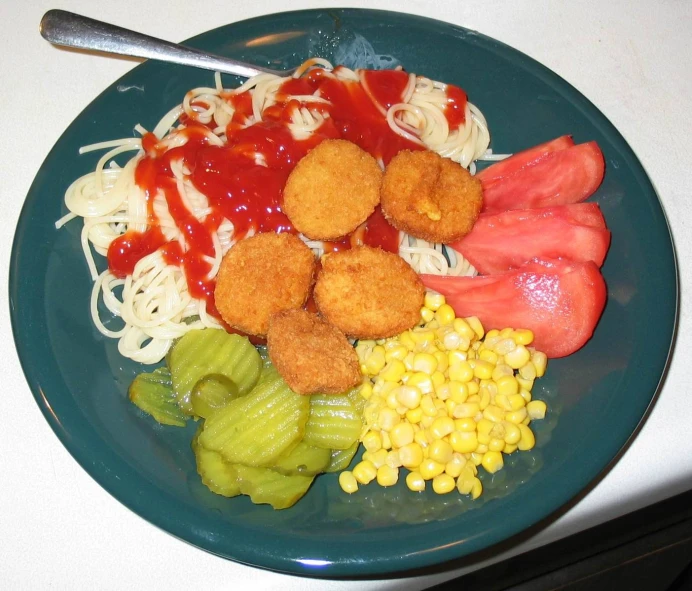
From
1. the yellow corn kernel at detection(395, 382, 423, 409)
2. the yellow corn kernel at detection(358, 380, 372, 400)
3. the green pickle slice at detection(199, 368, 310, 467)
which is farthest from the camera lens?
the yellow corn kernel at detection(358, 380, 372, 400)

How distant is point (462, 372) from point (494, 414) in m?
0.23

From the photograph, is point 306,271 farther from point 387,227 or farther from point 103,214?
point 103,214

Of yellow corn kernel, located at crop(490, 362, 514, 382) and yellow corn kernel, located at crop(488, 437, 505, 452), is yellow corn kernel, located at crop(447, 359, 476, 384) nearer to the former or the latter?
yellow corn kernel, located at crop(490, 362, 514, 382)

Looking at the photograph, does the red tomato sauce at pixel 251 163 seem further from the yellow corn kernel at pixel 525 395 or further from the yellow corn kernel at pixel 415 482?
the yellow corn kernel at pixel 415 482

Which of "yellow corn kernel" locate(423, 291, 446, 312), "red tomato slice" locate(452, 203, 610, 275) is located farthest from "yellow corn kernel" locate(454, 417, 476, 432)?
"red tomato slice" locate(452, 203, 610, 275)

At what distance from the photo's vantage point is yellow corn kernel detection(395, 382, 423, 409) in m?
2.88

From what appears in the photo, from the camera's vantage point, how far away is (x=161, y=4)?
4.25 meters

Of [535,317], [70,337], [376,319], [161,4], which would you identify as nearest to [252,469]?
[376,319]

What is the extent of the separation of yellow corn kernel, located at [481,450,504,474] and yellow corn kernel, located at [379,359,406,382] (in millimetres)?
521

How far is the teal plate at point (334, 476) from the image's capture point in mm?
2469

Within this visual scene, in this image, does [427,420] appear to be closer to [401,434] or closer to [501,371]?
[401,434]

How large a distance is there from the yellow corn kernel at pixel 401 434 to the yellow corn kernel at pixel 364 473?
16 centimetres

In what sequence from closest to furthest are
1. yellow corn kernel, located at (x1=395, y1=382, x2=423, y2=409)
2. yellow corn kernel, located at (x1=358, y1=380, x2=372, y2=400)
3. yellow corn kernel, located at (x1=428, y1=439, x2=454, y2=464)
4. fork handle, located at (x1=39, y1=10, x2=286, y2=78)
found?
yellow corn kernel, located at (x1=428, y1=439, x2=454, y2=464) < yellow corn kernel, located at (x1=395, y1=382, x2=423, y2=409) < yellow corn kernel, located at (x1=358, y1=380, x2=372, y2=400) < fork handle, located at (x1=39, y1=10, x2=286, y2=78)

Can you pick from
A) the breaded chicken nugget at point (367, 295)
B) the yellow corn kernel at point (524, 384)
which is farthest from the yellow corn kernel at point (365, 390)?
the yellow corn kernel at point (524, 384)
